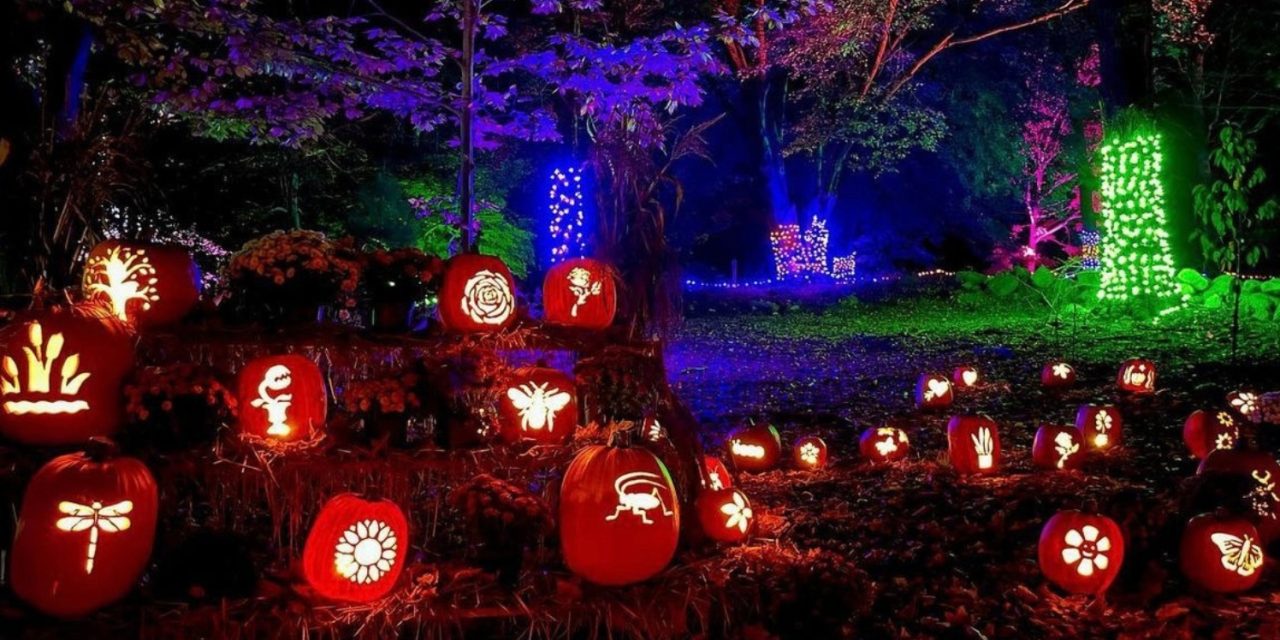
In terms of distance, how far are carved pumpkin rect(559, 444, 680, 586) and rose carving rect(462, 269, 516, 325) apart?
3.21 feet

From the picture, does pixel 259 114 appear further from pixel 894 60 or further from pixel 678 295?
pixel 894 60

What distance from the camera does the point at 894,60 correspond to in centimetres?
2522

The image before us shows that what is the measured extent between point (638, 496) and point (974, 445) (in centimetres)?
316

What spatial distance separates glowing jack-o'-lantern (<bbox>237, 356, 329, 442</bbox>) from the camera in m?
4.06

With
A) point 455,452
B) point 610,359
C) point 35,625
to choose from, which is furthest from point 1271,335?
point 35,625

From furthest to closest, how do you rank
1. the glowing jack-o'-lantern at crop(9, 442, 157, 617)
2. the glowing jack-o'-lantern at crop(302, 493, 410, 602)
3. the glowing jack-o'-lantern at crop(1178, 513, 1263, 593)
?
the glowing jack-o'-lantern at crop(1178, 513, 1263, 593)
the glowing jack-o'-lantern at crop(302, 493, 410, 602)
the glowing jack-o'-lantern at crop(9, 442, 157, 617)

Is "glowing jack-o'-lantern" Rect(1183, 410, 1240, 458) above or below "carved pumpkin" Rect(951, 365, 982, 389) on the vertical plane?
below

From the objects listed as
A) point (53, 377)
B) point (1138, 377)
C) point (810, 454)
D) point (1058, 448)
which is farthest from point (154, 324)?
point (1138, 377)

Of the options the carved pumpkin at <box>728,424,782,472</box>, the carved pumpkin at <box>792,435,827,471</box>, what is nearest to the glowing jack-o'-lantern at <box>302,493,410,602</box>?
the carved pumpkin at <box>728,424,782,472</box>

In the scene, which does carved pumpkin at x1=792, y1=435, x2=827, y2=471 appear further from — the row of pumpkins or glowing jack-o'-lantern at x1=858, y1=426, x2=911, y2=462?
the row of pumpkins

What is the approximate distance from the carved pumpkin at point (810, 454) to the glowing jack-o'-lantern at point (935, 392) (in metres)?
2.13

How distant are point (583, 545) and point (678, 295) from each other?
1.63 metres

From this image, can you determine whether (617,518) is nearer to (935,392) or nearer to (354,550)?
(354,550)

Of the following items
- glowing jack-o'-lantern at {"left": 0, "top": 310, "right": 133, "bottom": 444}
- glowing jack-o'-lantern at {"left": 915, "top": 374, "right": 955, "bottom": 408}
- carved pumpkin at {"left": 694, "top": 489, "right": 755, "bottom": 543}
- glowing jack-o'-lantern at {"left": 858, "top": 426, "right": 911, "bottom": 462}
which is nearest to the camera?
glowing jack-o'-lantern at {"left": 0, "top": 310, "right": 133, "bottom": 444}
